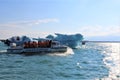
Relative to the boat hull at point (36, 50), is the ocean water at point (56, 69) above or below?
below

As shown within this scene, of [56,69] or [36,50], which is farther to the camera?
[36,50]

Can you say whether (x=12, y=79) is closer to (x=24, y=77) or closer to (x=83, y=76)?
(x=24, y=77)

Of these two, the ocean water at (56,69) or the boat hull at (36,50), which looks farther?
the boat hull at (36,50)

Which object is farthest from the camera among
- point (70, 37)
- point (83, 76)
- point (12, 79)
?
point (70, 37)

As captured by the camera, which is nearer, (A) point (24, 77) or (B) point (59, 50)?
(A) point (24, 77)

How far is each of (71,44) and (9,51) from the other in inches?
1302

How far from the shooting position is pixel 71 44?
283 feet

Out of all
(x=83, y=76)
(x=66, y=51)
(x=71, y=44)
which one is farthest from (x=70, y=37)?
(x=83, y=76)

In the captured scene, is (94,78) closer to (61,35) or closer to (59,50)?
(59,50)

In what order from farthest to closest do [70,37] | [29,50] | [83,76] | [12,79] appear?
[70,37] < [29,50] < [83,76] < [12,79]

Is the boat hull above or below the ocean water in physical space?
above

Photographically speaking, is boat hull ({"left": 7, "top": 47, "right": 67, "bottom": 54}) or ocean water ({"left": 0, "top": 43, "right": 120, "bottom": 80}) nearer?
ocean water ({"left": 0, "top": 43, "right": 120, "bottom": 80})

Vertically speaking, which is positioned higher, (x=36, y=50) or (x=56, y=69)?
(x=36, y=50)

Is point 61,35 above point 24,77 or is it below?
above
